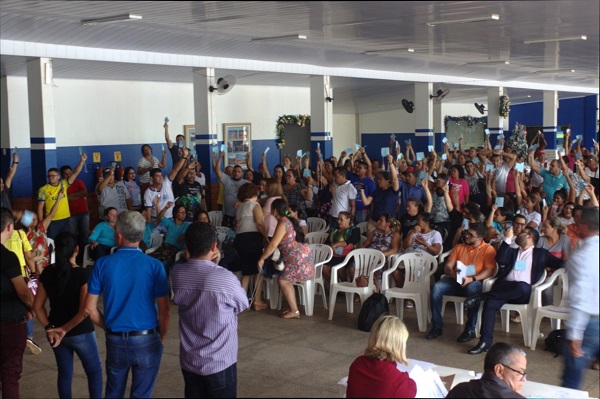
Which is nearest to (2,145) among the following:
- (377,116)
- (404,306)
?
(404,306)

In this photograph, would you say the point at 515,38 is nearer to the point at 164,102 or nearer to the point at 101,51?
the point at 101,51

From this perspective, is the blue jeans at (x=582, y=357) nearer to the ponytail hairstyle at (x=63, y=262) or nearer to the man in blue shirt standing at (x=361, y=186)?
the ponytail hairstyle at (x=63, y=262)

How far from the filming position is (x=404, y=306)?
870 cm

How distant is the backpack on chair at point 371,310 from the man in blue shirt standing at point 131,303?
3.55 metres

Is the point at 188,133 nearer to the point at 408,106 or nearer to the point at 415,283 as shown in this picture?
the point at 408,106

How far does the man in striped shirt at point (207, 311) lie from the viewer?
4176mm

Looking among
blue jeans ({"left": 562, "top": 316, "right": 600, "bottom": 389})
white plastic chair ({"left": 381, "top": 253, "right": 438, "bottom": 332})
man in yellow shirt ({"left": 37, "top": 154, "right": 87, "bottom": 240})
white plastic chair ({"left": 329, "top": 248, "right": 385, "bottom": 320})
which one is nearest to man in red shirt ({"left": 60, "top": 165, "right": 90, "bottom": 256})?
man in yellow shirt ({"left": 37, "top": 154, "right": 87, "bottom": 240})

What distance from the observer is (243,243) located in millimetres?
8508

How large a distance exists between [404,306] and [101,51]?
5.71 metres

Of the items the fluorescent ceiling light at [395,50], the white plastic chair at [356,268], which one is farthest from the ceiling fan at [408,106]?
the white plastic chair at [356,268]

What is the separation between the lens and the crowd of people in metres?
4.31

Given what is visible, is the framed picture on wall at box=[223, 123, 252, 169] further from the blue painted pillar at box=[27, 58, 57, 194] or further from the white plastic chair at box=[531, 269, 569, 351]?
the white plastic chair at box=[531, 269, 569, 351]

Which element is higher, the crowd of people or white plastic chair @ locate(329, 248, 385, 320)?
the crowd of people

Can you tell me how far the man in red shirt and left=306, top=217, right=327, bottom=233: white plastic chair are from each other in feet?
9.79
